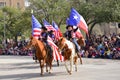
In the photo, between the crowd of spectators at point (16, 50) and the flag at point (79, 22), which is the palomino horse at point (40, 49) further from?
the crowd of spectators at point (16, 50)

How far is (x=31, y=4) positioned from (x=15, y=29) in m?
8.51

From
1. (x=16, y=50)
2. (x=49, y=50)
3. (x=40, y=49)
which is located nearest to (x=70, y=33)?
(x=49, y=50)

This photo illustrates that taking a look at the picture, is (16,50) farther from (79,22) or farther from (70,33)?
(70,33)

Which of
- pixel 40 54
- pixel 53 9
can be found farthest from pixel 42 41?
pixel 53 9

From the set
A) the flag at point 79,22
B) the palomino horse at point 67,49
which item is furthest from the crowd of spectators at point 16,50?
the palomino horse at point 67,49

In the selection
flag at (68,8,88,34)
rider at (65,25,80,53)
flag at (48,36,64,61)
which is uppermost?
flag at (68,8,88,34)

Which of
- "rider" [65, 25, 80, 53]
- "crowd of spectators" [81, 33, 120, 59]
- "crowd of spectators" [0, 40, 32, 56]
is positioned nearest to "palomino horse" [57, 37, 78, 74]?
"rider" [65, 25, 80, 53]

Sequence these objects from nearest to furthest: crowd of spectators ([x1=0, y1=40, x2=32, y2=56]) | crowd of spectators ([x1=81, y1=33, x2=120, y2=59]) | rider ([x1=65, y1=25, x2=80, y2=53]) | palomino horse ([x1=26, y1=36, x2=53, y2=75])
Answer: palomino horse ([x1=26, y1=36, x2=53, y2=75]) → rider ([x1=65, y1=25, x2=80, y2=53]) → crowd of spectators ([x1=81, y1=33, x2=120, y2=59]) → crowd of spectators ([x1=0, y1=40, x2=32, y2=56])

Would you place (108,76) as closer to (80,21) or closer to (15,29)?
(80,21)

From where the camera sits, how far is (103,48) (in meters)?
29.3

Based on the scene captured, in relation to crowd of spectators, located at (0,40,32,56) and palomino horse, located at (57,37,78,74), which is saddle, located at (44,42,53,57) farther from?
crowd of spectators, located at (0,40,32,56)

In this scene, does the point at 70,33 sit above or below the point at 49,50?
above

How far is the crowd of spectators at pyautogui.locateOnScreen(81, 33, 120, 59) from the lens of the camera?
2796 centimetres

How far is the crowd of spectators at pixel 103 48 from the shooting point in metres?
28.0
